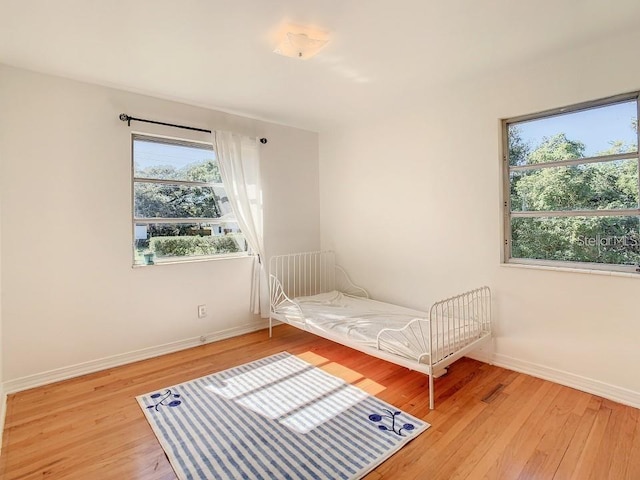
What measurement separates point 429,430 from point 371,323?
102 cm

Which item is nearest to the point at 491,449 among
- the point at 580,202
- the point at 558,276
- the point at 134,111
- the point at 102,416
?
the point at 558,276

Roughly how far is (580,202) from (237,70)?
2785 mm

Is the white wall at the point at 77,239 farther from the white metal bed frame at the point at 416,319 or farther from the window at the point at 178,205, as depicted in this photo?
the white metal bed frame at the point at 416,319

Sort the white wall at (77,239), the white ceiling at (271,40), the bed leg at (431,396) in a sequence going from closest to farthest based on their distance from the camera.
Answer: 1. the white ceiling at (271,40)
2. the bed leg at (431,396)
3. the white wall at (77,239)

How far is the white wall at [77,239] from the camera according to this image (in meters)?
2.56

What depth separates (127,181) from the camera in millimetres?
3027

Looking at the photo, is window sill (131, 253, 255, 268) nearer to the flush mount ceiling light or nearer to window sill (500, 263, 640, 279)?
the flush mount ceiling light

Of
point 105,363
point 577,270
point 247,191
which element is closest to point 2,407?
point 105,363

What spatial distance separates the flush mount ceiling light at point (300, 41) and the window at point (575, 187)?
1.72 m

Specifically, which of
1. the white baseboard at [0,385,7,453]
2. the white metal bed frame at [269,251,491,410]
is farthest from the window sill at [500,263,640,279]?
the white baseboard at [0,385,7,453]

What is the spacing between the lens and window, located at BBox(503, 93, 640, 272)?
2318mm

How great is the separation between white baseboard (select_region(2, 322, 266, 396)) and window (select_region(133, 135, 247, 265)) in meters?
0.83
